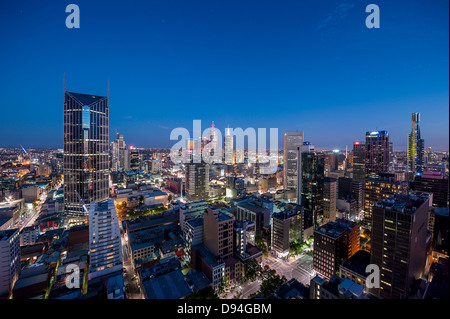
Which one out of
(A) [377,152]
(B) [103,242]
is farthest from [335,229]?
(A) [377,152]

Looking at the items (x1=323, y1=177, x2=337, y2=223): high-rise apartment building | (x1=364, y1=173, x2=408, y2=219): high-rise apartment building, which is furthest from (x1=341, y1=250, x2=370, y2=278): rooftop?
(x1=364, y1=173, x2=408, y2=219): high-rise apartment building

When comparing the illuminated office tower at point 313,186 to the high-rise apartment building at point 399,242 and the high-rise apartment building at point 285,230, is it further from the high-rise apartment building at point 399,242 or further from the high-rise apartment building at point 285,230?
the high-rise apartment building at point 399,242

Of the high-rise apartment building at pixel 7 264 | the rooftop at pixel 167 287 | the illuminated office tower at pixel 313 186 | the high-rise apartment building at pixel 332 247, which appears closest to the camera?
the rooftop at pixel 167 287

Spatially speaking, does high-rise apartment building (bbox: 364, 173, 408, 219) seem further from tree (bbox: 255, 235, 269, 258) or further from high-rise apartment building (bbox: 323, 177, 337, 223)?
tree (bbox: 255, 235, 269, 258)

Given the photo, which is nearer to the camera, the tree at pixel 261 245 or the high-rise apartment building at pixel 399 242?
the high-rise apartment building at pixel 399 242

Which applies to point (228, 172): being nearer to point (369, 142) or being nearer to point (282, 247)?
point (369, 142)

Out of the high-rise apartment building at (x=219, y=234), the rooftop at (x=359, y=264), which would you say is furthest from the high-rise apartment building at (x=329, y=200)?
the high-rise apartment building at (x=219, y=234)

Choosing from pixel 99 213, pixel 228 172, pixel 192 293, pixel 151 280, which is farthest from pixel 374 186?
pixel 228 172
